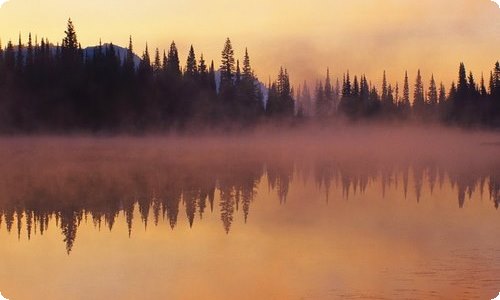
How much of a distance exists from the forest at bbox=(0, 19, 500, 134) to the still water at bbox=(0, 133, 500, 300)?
0.46 meters

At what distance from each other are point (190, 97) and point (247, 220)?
546 centimetres

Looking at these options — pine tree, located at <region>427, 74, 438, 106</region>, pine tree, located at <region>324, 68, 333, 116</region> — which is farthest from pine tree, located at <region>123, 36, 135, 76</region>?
pine tree, located at <region>427, 74, 438, 106</region>

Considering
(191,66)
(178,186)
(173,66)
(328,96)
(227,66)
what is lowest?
(178,186)

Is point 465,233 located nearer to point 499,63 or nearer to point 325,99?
point 499,63

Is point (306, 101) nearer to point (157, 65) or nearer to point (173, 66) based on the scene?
point (173, 66)

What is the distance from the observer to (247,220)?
6910mm

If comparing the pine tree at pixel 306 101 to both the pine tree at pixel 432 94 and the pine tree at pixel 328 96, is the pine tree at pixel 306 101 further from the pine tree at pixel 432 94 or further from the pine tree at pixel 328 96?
the pine tree at pixel 432 94

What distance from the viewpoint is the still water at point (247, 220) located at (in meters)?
4.74

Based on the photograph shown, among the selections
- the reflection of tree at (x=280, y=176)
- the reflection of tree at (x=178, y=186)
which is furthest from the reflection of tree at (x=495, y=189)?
the reflection of tree at (x=280, y=176)

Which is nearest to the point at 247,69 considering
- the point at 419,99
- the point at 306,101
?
the point at 306,101

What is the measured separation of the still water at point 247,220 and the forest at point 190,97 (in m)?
0.46

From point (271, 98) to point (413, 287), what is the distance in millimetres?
6088

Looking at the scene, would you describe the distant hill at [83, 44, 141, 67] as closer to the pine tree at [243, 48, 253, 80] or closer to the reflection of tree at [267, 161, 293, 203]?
the pine tree at [243, 48, 253, 80]

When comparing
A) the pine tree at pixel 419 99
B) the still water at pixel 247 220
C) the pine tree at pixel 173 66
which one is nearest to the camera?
the still water at pixel 247 220
